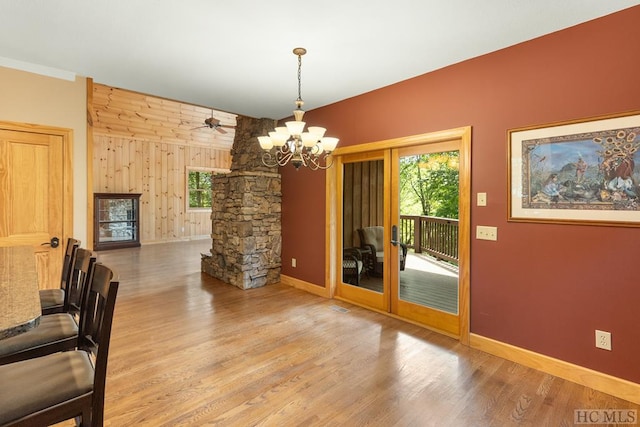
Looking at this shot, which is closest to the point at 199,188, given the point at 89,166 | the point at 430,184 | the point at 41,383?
the point at 89,166

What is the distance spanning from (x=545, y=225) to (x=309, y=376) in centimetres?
228

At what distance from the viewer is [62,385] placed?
1.23 metres

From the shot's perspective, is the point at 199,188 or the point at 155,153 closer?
the point at 155,153

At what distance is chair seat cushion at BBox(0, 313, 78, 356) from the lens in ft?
5.02

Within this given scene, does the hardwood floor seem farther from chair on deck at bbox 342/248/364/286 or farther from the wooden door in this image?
the wooden door

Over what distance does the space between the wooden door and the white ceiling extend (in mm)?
736

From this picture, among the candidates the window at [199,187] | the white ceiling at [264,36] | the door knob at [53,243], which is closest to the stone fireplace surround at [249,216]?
the white ceiling at [264,36]

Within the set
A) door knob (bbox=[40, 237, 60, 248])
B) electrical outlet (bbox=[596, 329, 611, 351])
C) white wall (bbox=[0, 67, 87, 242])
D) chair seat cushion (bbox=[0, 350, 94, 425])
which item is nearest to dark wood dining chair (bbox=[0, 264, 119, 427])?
chair seat cushion (bbox=[0, 350, 94, 425])

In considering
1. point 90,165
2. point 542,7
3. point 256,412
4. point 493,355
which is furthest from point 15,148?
point 493,355

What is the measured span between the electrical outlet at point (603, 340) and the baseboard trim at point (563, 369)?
20cm

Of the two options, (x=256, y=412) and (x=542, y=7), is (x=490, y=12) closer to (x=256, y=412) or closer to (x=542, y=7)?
(x=542, y=7)

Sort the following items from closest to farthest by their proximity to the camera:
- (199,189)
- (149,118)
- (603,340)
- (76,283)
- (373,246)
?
(76,283) < (603,340) < (373,246) < (149,118) < (199,189)

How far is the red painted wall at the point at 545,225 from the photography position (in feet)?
7.36

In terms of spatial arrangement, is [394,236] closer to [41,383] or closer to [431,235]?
[431,235]
